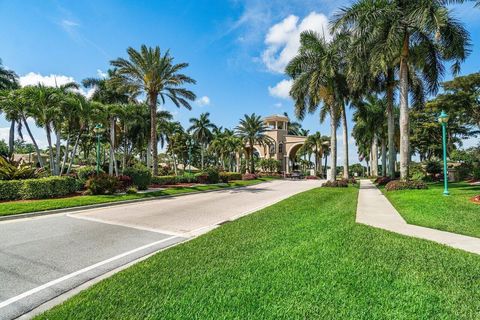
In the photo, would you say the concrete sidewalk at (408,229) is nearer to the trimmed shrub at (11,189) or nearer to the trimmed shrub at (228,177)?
the trimmed shrub at (11,189)

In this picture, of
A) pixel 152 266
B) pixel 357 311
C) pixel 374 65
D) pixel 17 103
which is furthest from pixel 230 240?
pixel 17 103

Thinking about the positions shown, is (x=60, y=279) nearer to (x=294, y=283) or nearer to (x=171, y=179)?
(x=294, y=283)

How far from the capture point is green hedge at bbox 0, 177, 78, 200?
14.0 m

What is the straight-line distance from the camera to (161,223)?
9.55 meters

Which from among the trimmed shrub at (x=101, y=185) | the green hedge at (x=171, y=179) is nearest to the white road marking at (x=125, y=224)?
the trimmed shrub at (x=101, y=185)

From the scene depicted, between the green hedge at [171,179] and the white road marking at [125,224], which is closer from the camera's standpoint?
the white road marking at [125,224]

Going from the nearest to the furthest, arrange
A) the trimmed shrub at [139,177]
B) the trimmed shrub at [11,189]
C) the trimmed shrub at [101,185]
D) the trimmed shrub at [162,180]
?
the trimmed shrub at [11,189] → the trimmed shrub at [101,185] → the trimmed shrub at [139,177] → the trimmed shrub at [162,180]

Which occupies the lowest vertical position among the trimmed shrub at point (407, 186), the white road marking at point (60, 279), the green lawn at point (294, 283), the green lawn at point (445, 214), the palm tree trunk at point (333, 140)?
the white road marking at point (60, 279)

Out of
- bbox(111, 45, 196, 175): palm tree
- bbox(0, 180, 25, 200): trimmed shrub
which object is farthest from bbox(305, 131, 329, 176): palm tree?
bbox(0, 180, 25, 200): trimmed shrub

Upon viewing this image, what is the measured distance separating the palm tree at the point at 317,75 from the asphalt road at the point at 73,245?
51.1 ft

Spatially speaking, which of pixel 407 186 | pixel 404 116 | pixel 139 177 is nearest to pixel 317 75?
pixel 404 116

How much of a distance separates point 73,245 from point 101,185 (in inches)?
447

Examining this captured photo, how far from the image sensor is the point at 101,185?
17203 millimetres

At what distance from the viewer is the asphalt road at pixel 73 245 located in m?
4.36
